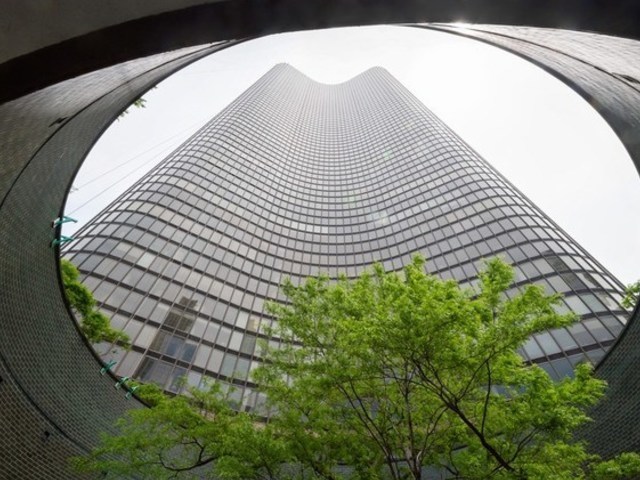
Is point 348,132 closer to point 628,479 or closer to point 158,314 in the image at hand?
point 158,314

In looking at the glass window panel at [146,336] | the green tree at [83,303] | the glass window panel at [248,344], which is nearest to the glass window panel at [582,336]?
the glass window panel at [248,344]

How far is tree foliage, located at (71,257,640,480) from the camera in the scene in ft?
27.8

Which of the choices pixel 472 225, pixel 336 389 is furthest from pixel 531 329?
pixel 472 225

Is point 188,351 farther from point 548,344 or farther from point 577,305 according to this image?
→ point 577,305

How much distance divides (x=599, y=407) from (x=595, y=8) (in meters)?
15.3

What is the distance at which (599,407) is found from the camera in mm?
12617

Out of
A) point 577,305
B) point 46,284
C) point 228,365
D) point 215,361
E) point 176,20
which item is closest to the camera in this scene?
point 176,20

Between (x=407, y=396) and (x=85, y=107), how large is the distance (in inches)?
389

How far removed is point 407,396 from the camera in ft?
32.8

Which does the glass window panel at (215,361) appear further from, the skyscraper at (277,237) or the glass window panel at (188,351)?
the glass window panel at (188,351)

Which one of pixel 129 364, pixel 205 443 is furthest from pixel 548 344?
pixel 129 364

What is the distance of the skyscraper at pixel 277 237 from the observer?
26.2 metres

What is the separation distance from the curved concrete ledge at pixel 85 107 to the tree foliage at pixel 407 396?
7.47 ft

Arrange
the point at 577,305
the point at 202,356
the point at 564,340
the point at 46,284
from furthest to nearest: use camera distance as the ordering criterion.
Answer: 1. the point at 202,356
2. the point at 577,305
3. the point at 564,340
4. the point at 46,284
